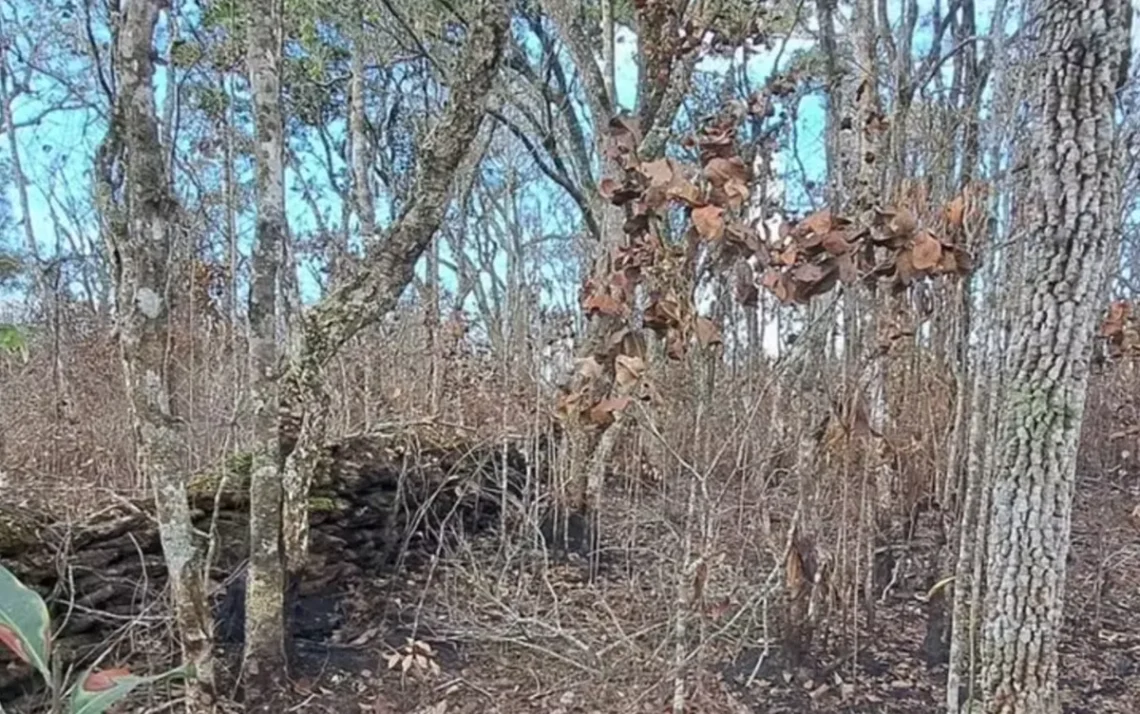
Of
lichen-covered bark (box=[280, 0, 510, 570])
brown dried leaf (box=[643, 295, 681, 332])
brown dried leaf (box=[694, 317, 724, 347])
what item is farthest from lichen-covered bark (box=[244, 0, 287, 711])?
brown dried leaf (box=[694, 317, 724, 347])

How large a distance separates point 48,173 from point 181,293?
721 cm

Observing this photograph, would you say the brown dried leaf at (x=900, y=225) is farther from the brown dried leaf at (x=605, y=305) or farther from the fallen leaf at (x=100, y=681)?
the fallen leaf at (x=100, y=681)

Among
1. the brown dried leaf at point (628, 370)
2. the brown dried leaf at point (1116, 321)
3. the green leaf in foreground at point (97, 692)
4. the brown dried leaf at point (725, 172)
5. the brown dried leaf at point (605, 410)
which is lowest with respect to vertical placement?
the green leaf in foreground at point (97, 692)

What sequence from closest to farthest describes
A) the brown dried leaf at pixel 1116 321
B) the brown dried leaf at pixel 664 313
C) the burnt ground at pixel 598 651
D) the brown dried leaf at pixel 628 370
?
the brown dried leaf at pixel 628 370 → the brown dried leaf at pixel 664 313 → the burnt ground at pixel 598 651 → the brown dried leaf at pixel 1116 321

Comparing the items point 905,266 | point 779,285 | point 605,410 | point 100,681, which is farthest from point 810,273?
point 100,681

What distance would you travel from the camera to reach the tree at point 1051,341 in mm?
1950

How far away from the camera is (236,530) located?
11.0 ft

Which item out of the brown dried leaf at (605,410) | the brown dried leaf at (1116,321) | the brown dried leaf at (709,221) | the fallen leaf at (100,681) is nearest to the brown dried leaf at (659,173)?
the brown dried leaf at (709,221)

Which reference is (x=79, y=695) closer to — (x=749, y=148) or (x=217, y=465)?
(x=217, y=465)

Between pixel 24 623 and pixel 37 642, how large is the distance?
19mm

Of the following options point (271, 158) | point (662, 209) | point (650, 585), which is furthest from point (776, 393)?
point (271, 158)

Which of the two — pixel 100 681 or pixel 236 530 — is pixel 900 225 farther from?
pixel 236 530

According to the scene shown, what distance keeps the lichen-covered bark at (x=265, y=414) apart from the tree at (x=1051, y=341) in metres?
2.07

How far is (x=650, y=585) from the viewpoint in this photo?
3855 millimetres
